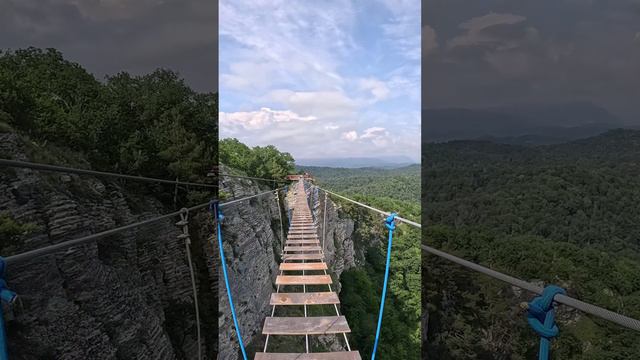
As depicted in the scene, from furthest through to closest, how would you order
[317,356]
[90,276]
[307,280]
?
[307,280] < [90,276] < [317,356]

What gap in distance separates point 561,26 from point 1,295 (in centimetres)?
2327

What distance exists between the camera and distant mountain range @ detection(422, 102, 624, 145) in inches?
629

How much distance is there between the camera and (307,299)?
3.46 meters

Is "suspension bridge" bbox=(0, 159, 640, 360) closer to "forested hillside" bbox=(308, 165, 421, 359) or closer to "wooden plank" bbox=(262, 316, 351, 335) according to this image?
"wooden plank" bbox=(262, 316, 351, 335)

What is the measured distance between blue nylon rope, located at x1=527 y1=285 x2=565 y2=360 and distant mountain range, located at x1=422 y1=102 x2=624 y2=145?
16862 millimetres

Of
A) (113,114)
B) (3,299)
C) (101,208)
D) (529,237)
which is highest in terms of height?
(113,114)

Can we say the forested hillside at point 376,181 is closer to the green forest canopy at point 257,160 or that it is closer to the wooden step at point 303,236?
the green forest canopy at point 257,160

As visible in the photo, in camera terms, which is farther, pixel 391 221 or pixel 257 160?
pixel 257 160

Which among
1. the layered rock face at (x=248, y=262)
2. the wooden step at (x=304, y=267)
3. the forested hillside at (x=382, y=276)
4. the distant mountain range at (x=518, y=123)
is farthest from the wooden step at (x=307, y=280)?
the distant mountain range at (x=518, y=123)

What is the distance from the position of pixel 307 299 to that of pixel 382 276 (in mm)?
12603

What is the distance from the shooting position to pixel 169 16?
6160mm

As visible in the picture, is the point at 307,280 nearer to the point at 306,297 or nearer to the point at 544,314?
the point at 306,297

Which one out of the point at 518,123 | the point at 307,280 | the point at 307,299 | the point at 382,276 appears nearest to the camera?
the point at 307,299

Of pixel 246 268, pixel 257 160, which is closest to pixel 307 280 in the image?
pixel 246 268
